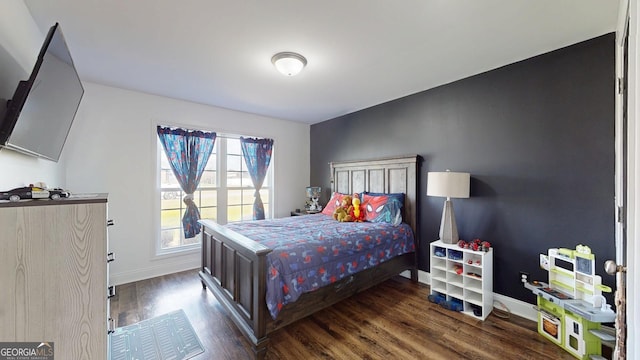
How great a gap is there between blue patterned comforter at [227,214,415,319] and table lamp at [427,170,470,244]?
544 mm

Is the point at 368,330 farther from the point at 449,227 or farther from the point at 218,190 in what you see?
the point at 218,190

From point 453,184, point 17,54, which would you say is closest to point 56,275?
point 17,54

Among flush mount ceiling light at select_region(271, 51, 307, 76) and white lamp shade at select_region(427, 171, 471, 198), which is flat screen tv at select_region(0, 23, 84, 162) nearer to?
flush mount ceiling light at select_region(271, 51, 307, 76)

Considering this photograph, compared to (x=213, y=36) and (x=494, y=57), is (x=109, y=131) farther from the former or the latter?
→ (x=494, y=57)

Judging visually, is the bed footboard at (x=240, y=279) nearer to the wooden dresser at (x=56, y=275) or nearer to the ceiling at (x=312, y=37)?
the wooden dresser at (x=56, y=275)

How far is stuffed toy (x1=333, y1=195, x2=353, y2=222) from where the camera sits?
132 inches

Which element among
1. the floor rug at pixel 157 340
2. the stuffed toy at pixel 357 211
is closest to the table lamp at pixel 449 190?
the stuffed toy at pixel 357 211

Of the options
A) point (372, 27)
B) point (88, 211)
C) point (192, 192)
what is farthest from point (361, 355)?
point (192, 192)

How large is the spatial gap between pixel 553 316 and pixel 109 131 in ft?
16.4

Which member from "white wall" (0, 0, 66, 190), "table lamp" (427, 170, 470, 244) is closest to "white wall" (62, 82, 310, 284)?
"white wall" (0, 0, 66, 190)

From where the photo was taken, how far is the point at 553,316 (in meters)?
2.02

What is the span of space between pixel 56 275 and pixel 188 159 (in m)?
2.86

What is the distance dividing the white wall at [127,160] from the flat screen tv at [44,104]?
139 cm

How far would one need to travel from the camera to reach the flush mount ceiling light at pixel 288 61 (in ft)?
7.42
